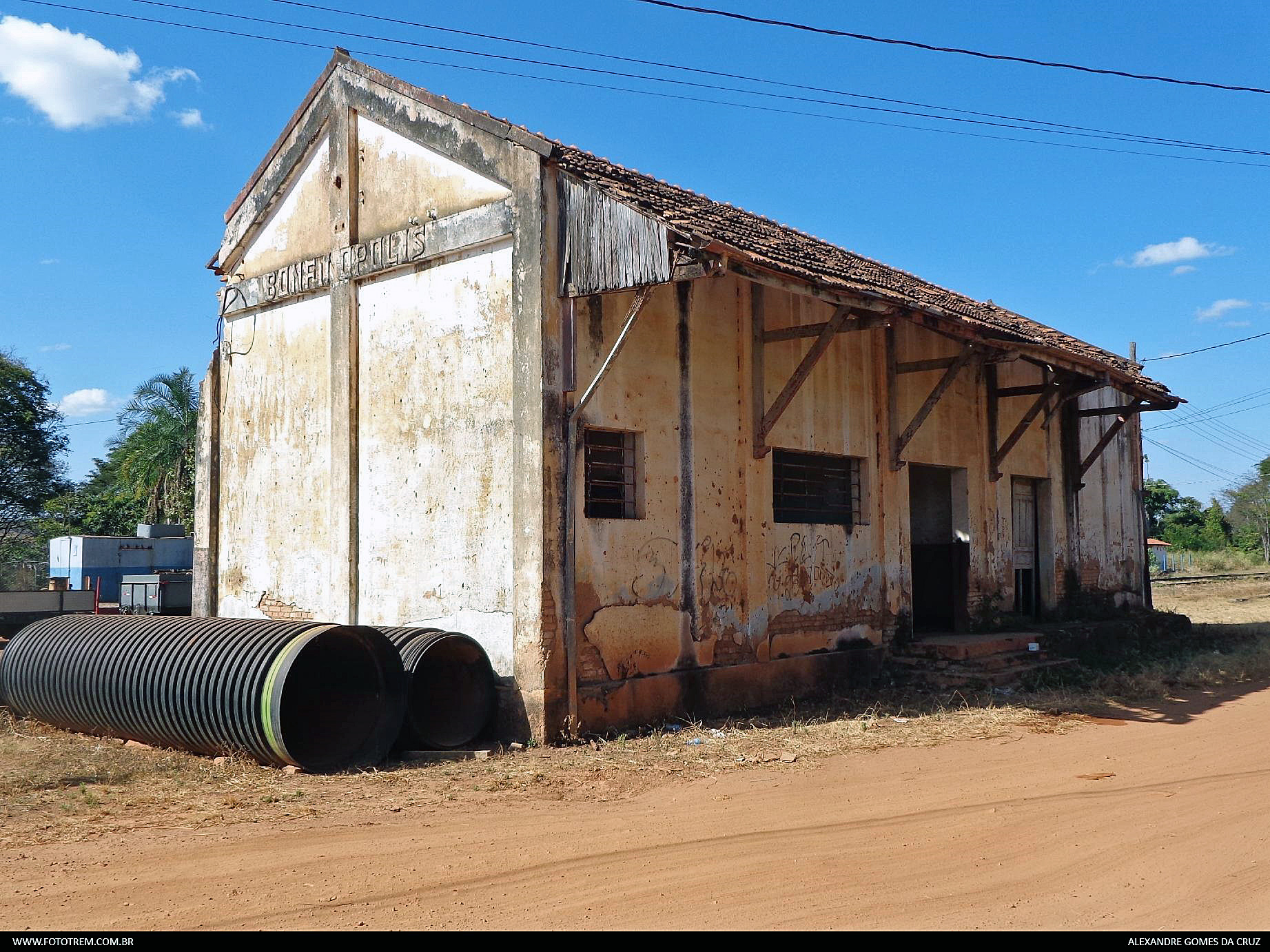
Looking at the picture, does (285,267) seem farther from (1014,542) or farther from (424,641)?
(1014,542)

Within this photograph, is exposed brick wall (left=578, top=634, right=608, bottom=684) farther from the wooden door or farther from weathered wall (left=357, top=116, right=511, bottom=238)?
the wooden door

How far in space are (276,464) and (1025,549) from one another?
10956 millimetres

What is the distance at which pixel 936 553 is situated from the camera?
1553 cm

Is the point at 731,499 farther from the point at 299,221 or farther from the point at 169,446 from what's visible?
the point at 169,446

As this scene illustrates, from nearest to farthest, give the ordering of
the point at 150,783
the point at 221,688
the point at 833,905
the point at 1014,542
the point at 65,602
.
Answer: the point at 833,905 → the point at 150,783 → the point at 221,688 → the point at 1014,542 → the point at 65,602

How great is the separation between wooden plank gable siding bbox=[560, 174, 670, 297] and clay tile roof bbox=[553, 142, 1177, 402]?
0.11m

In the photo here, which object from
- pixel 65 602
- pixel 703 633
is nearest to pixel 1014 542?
pixel 703 633

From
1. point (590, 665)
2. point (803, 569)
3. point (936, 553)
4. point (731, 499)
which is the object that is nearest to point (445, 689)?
point (590, 665)

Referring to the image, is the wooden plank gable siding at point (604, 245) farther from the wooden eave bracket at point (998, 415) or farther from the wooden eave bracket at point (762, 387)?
the wooden eave bracket at point (998, 415)

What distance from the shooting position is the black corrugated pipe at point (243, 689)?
26.9ft

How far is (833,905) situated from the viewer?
4750 millimetres

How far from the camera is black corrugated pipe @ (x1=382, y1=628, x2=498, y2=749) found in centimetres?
900

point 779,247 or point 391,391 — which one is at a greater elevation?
point 779,247

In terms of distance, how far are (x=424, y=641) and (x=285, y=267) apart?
5.23m
